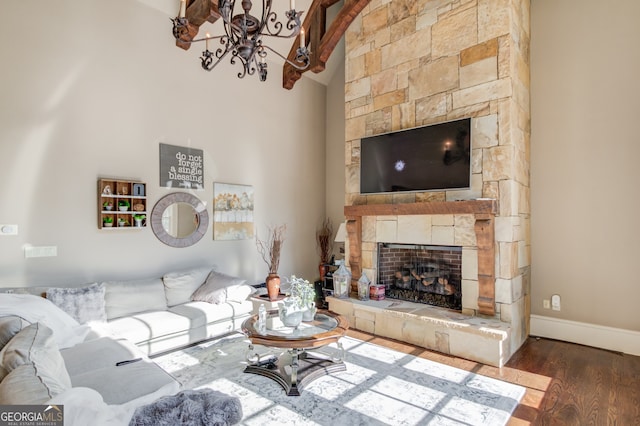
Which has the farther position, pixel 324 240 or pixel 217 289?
pixel 324 240

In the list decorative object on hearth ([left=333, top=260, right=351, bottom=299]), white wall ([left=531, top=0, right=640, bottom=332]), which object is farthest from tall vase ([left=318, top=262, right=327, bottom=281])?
white wall ([left=531, top=0, right=640, bottom=332])

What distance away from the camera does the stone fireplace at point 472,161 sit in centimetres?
352

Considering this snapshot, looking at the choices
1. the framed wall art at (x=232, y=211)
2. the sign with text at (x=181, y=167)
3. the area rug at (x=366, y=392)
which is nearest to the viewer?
the area rug at (x=366, y=392)

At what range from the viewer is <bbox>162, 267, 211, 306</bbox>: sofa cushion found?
3967 mm

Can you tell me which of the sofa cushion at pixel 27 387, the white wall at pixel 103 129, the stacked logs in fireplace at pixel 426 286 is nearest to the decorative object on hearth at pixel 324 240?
the white wall at pixel 103 129

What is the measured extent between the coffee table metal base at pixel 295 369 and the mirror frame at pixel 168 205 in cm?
198

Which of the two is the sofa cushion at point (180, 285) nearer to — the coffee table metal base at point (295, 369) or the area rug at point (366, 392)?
the area rug at point (366, 392)

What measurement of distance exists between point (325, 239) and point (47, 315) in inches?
159

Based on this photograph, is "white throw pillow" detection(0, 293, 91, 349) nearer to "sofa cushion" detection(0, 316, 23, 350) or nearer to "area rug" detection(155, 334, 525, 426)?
"sofa cushion" detection(0, 316, 23, 350)

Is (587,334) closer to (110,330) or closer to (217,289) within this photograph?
(217,289)

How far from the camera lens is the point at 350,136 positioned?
4.91 metres

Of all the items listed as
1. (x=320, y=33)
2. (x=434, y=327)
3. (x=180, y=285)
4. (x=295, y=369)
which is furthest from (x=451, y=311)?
(x=320, y=33)

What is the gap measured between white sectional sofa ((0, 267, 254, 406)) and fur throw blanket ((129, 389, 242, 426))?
0.92 ft

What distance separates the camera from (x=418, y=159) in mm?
4137
